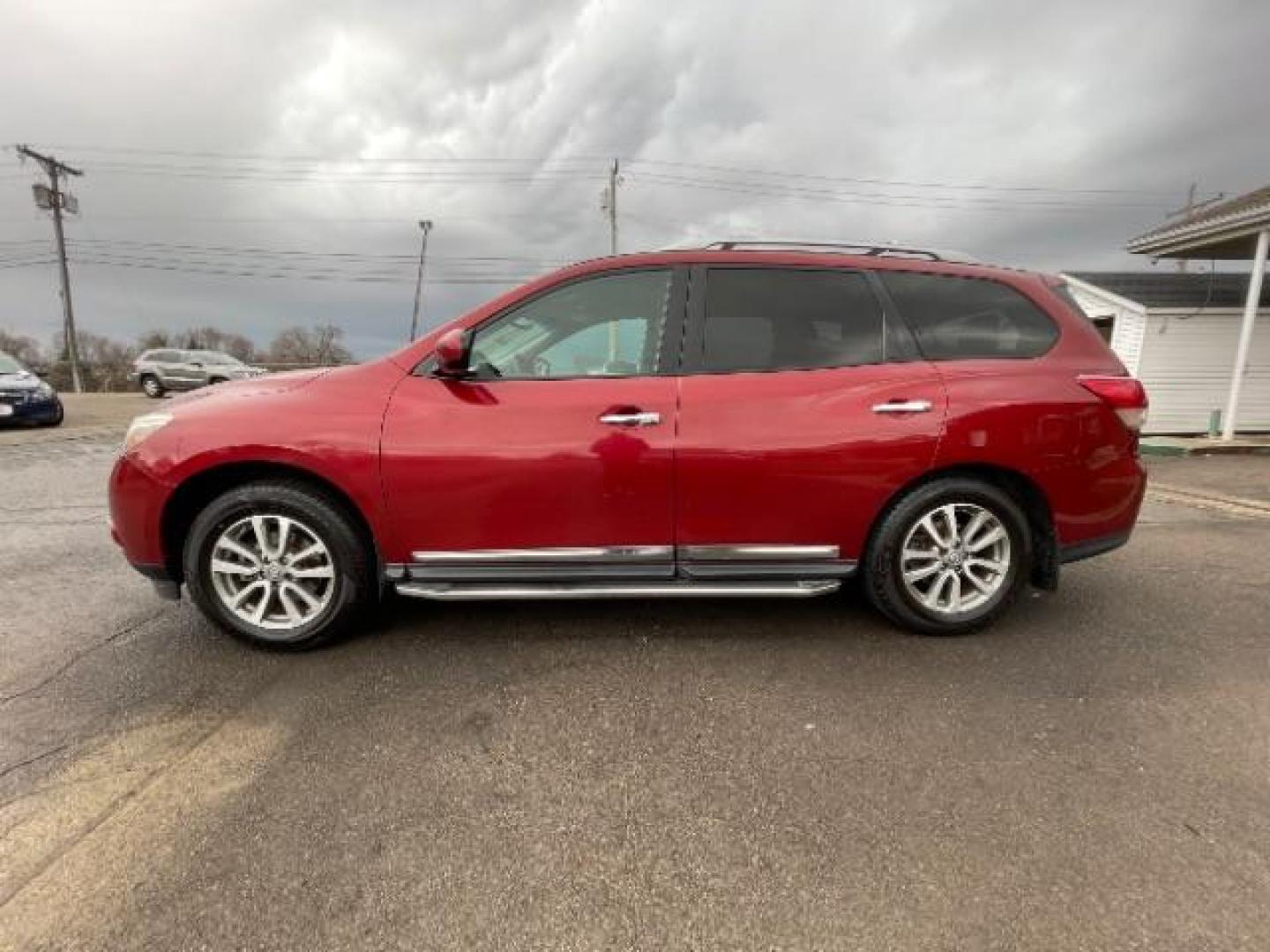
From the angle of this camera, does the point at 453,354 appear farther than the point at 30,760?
Yes

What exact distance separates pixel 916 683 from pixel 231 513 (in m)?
3.03

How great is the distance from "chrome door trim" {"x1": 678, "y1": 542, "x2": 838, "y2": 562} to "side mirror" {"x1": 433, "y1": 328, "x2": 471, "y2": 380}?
125 centimetres

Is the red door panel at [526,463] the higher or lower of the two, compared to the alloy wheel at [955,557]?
higher

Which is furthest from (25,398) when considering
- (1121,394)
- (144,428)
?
(1121,394)

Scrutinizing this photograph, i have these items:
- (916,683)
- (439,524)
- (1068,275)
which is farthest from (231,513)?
(1068,275)

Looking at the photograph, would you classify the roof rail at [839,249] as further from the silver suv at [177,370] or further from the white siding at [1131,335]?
the silver suv at [177,370]

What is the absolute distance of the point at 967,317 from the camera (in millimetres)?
3369

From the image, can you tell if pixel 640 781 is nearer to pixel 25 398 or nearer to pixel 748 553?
pixel 748 553

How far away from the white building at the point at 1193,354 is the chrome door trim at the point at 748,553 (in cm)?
1373

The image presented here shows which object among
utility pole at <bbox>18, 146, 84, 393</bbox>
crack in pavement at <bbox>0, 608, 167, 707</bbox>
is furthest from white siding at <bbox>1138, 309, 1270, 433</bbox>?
utility pole at <bbox>18, 146, 84, 393</bbox>

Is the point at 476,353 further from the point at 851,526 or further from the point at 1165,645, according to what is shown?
the point at 1165,645

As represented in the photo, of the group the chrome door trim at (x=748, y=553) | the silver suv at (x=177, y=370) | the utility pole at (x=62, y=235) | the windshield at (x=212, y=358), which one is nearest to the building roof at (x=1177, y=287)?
the chrome door trim at (x=748, y=553)

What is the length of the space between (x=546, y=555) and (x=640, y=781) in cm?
113

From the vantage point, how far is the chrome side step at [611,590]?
308 centimetres
